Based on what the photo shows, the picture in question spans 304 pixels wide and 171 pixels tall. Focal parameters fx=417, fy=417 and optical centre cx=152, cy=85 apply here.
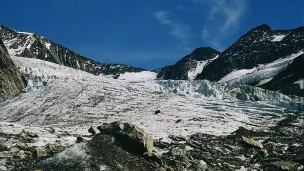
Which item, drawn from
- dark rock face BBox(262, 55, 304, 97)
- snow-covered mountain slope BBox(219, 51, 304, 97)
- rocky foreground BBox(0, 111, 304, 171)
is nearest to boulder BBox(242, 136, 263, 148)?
rocky foreground BBox(0, 111, 304, 171)

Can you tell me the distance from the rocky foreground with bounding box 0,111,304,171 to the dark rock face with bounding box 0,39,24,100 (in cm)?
2567

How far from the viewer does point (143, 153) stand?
57.8 ft

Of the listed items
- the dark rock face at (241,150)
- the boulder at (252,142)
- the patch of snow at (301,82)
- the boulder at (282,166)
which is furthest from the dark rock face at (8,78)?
the patch of snow at (301,82)

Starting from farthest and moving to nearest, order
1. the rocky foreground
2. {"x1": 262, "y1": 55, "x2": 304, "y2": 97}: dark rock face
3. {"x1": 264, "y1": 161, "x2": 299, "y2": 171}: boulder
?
1. {"x1": 262, "y1": 55, "x2": 304, "y2": 97}: dark rock face
2. {"x1": 264, "y1": 161, "x2": 299, "y2": 171}: boulder
3. the rocky foreground

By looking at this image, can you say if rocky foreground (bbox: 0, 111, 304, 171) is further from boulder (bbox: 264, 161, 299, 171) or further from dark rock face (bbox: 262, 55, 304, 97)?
dark rock face (bbox: 262, 55, 304, 97)

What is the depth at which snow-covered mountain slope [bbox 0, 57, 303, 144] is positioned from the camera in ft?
99.8

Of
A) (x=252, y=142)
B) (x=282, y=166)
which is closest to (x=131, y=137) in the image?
(x=282, y=166)

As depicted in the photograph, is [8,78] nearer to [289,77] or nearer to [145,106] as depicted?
[145,106]

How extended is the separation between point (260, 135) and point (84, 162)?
13.8 meters

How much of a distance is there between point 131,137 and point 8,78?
120 feet

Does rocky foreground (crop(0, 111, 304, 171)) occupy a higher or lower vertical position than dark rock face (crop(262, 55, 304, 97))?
lower

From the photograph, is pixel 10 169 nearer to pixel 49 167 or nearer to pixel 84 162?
pixel 49 167

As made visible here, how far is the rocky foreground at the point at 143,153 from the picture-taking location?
16266 millimetres

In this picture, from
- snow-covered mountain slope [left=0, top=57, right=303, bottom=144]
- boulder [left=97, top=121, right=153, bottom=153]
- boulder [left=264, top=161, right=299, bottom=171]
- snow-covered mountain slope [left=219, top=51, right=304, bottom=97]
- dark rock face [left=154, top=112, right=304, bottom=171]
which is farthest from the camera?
snow-covered mountain slope [left=219, top=51, right=304, bottom=97]
